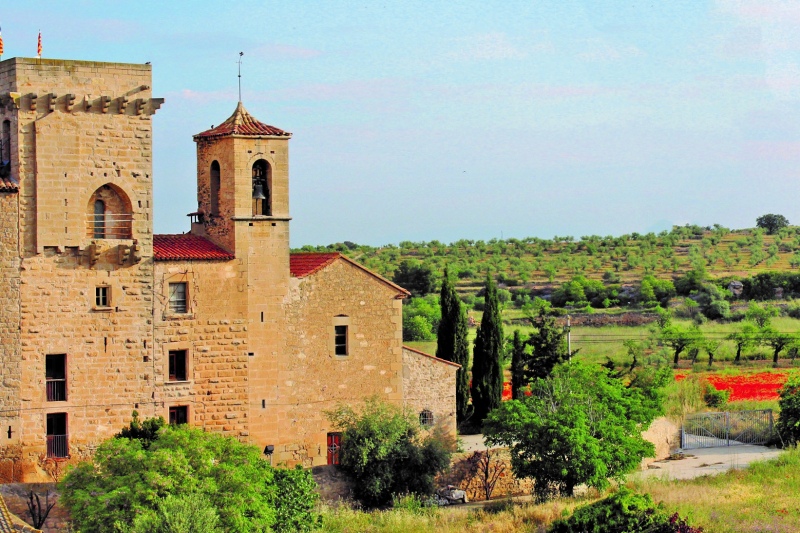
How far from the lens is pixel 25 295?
105 feet

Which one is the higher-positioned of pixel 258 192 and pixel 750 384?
pixel 258 192

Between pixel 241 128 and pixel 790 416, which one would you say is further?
pixel 790 416

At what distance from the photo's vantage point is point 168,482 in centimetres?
2827

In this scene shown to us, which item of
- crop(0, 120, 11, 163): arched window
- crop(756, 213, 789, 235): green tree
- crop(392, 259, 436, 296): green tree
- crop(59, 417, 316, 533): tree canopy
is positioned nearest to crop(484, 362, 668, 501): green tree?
crop(59, 417, 316, 533): tree canopy

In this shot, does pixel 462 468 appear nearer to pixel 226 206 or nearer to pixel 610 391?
pixel 610 391

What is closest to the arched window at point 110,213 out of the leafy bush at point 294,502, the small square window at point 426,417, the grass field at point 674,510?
the leafy bush at point 294,502

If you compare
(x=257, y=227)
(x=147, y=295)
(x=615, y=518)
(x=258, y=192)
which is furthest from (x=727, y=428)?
(x=147, y=295)

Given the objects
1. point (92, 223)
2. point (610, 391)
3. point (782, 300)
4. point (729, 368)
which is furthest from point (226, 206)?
point (782, 300)

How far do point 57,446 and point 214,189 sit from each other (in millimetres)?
8451

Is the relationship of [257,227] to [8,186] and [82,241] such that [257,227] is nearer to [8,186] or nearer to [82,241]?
[82,241]

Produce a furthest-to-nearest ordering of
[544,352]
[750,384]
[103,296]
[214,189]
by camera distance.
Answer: [750,384] < [544,352] < [214,189] < [103,296]

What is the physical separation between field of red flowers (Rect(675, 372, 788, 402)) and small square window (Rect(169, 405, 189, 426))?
21956 millimetres

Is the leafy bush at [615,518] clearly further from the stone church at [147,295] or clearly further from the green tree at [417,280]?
the green tree at [417,280]

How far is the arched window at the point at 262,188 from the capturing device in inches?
1405
